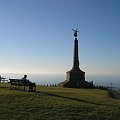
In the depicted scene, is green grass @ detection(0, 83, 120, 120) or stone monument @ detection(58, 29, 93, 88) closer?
green grass @ detection(0, 83, 120, 120)

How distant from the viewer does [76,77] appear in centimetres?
5247

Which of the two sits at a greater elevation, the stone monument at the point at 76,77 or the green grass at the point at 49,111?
the stone monument at the point at 76,77

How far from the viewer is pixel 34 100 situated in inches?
758

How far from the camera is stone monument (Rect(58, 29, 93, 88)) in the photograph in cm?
5032

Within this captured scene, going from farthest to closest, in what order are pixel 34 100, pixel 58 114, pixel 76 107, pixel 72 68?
pixel 72 68 → pixel 34 100 → pixel 76 107 → pixel 58 114

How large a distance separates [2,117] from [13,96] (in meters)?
5.58

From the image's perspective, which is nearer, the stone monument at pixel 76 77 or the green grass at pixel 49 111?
the green grass at pixel 49 111

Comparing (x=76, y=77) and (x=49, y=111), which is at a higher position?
(x=76, y=77)

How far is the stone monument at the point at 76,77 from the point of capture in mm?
50319

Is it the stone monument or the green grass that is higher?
the stone monument

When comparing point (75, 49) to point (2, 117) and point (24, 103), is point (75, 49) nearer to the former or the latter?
point (24, 103)

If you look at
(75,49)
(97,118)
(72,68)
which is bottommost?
(97,118)

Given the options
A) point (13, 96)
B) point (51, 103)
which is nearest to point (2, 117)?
point (51, 103)

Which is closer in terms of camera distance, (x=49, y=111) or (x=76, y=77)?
(x=49, y=111)
